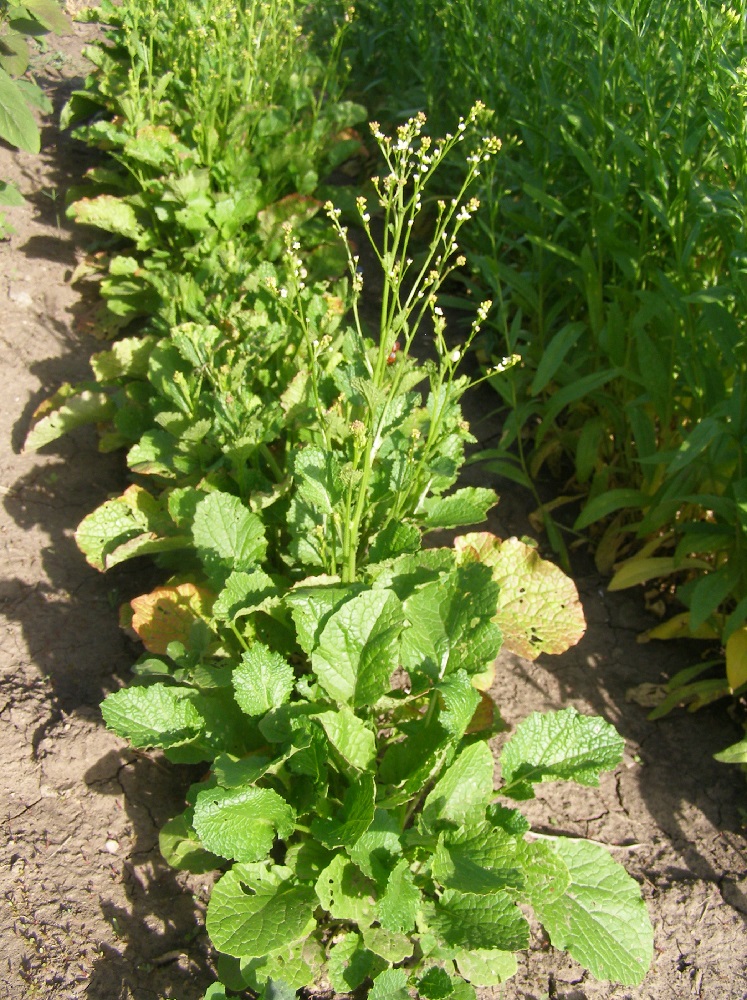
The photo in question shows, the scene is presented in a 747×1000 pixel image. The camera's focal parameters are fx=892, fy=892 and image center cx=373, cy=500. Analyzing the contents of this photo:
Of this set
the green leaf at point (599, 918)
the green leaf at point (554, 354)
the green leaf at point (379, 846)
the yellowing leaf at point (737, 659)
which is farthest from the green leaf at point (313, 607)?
the green leaf at point (554, 354)

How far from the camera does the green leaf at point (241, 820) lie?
167 cm

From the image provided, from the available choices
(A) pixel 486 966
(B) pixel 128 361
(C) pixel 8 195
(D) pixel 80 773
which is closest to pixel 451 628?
(A) pixel 486 966

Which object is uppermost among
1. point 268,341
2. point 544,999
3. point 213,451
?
point 268,341

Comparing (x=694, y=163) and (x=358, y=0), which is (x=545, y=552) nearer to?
(x=694, y=163)

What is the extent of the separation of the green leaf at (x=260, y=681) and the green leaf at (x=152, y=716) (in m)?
0.13

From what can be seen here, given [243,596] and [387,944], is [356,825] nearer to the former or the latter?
[387,944]

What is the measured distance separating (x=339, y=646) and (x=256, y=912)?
1.77ft

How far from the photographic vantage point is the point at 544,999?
1.97m

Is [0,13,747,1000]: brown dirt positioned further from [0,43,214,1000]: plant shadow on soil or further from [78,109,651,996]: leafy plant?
[78,109,651,996]: leafy plant

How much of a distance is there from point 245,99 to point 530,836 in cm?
319

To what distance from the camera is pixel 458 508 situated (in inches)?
86.7

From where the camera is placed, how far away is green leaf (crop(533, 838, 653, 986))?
174 cm

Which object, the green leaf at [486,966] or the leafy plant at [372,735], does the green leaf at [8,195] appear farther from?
the green leaf at [486,966]

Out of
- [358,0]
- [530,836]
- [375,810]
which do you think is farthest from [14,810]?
[358,0]
